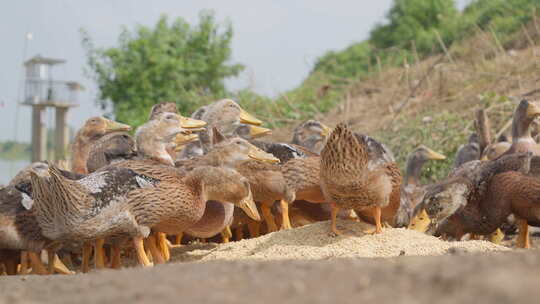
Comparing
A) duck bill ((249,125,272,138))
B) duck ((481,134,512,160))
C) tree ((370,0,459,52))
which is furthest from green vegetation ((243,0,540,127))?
duck bill ((249,125,272,138))

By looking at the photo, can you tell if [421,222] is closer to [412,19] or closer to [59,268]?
[59,268]

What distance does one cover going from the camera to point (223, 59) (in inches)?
776

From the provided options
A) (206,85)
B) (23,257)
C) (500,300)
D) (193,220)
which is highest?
(206,85)

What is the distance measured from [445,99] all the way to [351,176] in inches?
324

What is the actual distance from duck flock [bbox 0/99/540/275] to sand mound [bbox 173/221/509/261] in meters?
0.16

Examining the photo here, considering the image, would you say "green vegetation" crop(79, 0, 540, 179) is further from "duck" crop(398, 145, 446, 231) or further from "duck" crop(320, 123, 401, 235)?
"duck" crop(320, 123, 401, 235)

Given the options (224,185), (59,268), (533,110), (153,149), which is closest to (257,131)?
(153,149)

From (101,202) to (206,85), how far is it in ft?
46.2

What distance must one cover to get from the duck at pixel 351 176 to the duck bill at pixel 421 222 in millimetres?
1606

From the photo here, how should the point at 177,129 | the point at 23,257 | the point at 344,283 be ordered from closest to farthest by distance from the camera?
the point at 344,283
the point at 23,257
the point at 177,129

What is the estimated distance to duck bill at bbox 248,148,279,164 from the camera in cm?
643

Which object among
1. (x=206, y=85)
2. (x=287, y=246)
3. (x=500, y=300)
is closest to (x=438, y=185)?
(x=287, y=246)

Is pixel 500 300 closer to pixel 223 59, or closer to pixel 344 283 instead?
pixel 344 283

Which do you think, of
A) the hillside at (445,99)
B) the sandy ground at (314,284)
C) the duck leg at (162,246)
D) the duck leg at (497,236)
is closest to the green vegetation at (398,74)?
the hillside at (445,99)
